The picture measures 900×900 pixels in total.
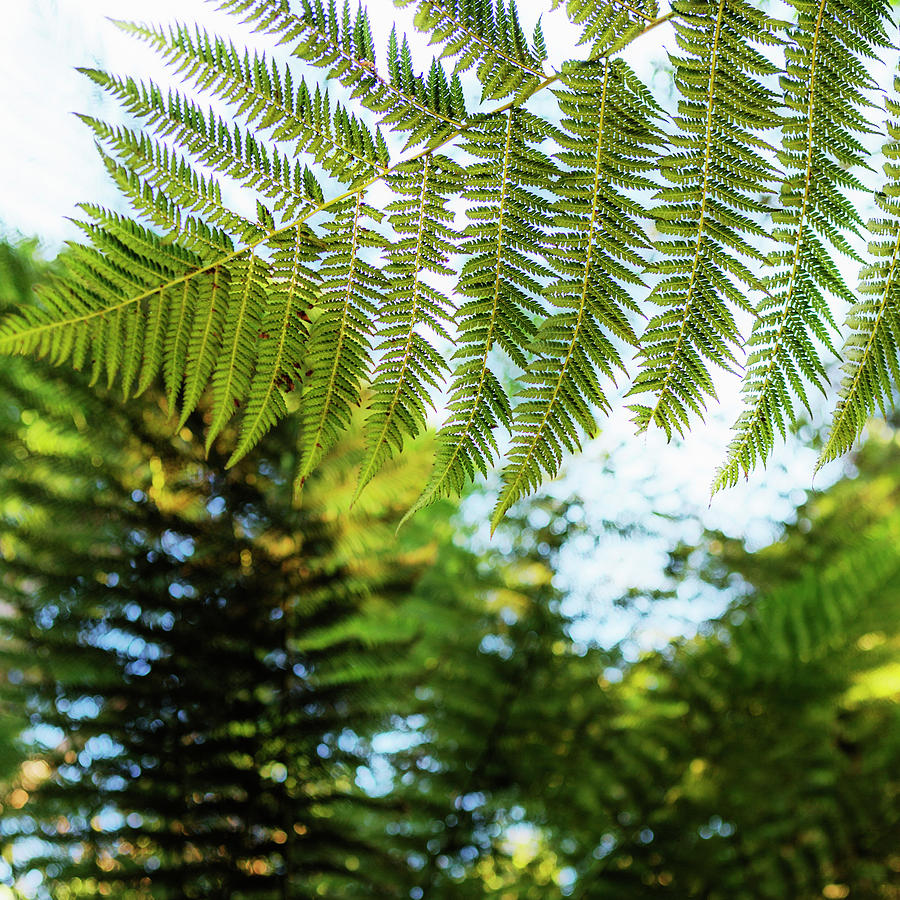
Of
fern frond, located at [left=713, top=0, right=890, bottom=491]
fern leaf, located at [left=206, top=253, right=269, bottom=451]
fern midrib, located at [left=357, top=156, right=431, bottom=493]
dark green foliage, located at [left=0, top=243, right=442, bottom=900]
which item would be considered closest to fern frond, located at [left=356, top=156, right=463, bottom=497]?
fern midrib, located at [left=357, top=156, right=431, bottom=493]

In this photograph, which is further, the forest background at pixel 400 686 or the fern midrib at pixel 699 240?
the forest background at pixel 400 686

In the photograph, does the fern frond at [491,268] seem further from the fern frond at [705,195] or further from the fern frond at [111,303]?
the fern frond at [111,303]

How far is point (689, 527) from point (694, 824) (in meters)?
0.65

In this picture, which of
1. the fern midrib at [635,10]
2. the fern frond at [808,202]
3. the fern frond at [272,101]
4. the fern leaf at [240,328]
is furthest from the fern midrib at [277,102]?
the fern frond at [808,202]

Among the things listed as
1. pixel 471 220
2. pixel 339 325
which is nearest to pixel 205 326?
pixel 339 325

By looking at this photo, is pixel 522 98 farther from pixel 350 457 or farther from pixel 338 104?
pixel 350 457

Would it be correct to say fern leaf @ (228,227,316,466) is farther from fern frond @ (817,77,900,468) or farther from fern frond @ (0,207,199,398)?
fern frond @ (817,77,900,468)

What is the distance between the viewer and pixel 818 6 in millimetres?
520

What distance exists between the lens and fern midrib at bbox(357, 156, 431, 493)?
1.78ft

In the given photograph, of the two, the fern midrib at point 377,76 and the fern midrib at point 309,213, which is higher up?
the fern midrib at point 377,76

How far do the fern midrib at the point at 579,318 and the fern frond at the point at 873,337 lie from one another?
0.23 meters

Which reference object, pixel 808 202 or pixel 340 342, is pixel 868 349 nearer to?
pixel 808 202

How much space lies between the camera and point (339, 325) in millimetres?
552

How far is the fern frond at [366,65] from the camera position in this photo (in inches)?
19.8
